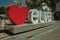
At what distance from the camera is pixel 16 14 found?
18516mm

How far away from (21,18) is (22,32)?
5.07 ft

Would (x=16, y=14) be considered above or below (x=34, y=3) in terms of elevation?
below

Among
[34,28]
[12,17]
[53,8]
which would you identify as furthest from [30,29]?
[53,8]

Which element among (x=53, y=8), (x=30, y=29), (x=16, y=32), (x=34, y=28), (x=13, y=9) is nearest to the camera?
(x=16, y=32)

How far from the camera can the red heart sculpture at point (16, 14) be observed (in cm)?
1784

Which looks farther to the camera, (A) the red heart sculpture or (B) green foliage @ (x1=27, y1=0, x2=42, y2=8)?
(B) green foliage @ (x1=27, y1=0, x2=42, y2=8)

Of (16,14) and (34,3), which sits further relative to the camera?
(34,3)

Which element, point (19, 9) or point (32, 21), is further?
point (32, 21)

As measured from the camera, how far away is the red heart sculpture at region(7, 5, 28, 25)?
1784 centimetres

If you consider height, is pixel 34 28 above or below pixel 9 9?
below

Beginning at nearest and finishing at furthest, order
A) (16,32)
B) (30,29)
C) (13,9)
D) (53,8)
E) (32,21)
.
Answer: (16,32) < (13,9) < (30,29) < (32,21) < (53,8)

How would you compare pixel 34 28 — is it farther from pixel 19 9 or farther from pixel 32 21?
pixel 19 9

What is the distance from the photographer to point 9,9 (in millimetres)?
17750

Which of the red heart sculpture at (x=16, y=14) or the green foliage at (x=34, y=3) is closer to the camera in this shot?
the red heart sculpture at (x=16, y=14)
